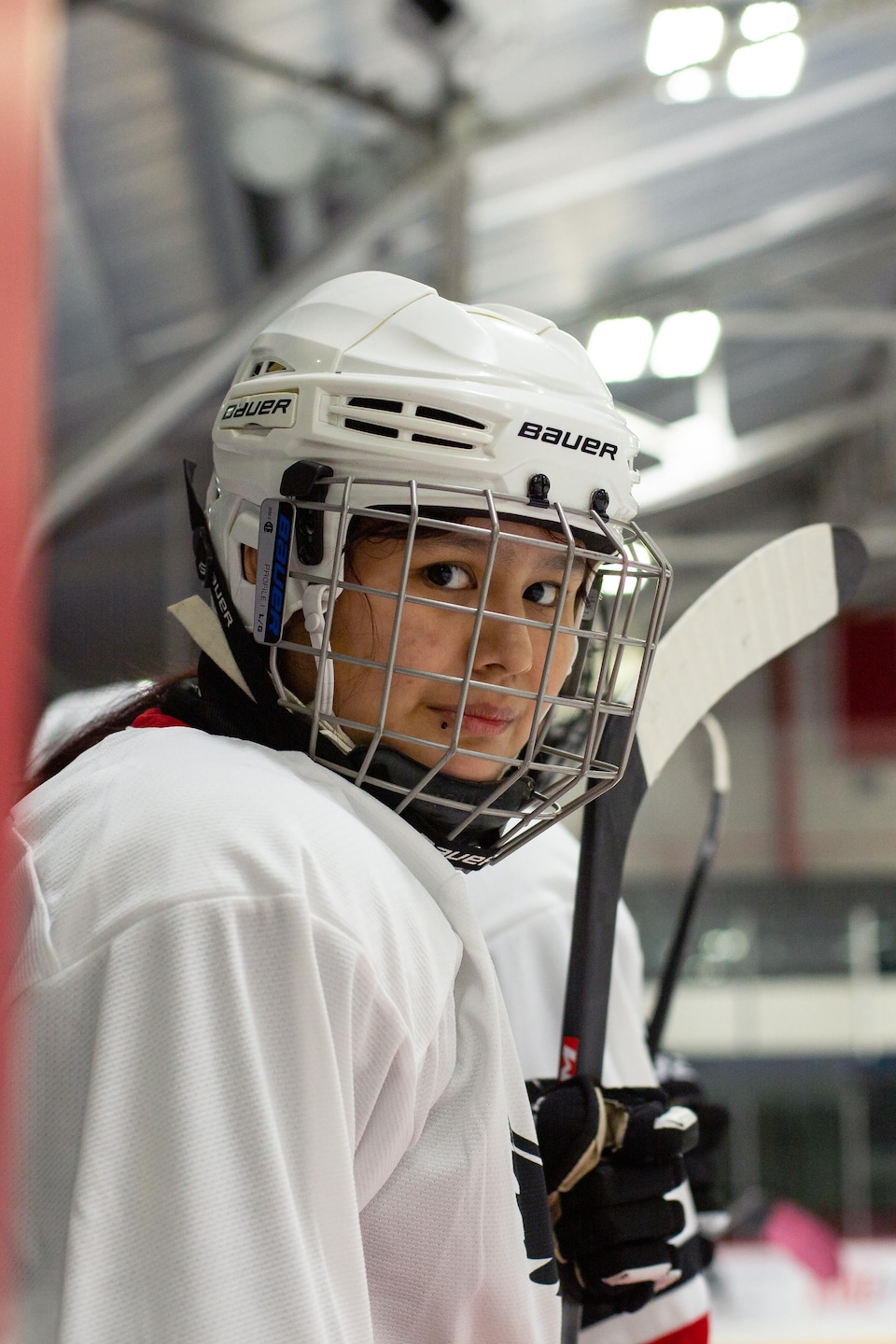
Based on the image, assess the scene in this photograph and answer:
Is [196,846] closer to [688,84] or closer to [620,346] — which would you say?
[688,84]

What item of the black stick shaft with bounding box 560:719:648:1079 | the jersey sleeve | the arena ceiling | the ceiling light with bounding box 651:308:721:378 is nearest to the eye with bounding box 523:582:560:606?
the black stick shaft with bounding box 560:719:648:1079

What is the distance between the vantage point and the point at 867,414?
9.22 meters

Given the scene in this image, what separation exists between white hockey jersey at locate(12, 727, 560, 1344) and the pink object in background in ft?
14.8

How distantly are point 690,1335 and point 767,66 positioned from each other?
144 inches

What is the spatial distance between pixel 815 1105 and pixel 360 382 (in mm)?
8420

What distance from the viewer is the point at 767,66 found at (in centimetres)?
400

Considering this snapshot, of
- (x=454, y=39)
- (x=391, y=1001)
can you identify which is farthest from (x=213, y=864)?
(x=454, y=39)

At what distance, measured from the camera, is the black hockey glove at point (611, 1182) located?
1142 millimetres

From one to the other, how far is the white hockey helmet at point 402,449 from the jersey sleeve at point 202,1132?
0.22 metres

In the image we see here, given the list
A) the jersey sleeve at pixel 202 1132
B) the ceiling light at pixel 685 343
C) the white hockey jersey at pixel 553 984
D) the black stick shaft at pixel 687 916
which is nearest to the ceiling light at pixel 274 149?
the ceiling light at pixel 685 343

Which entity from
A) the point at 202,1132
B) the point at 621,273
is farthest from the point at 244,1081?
the point at 621,273

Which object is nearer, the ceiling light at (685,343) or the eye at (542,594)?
the eye at (542,594)

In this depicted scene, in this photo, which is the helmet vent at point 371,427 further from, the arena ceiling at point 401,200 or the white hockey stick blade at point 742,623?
the arena ceiling at point 401,200

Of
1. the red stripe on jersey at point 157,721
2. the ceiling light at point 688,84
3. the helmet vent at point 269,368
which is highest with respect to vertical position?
the ceiling light at point 688,84
